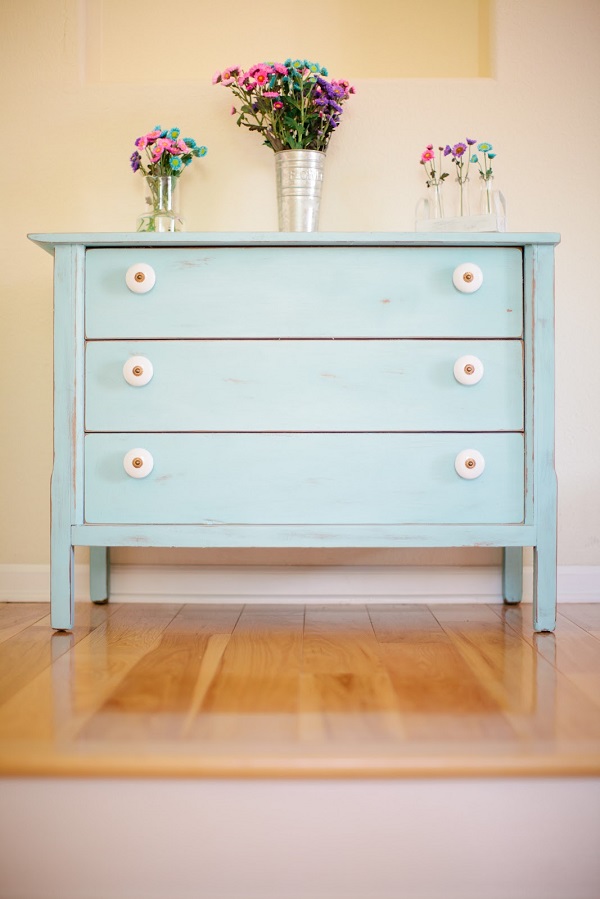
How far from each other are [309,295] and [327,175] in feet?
1.91

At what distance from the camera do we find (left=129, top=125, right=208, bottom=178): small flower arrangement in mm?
1776

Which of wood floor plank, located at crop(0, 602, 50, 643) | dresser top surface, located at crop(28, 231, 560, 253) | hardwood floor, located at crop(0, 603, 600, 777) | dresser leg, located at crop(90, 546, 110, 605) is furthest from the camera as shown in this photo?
dresser leg, located at crop(90, 546, 110, 605)

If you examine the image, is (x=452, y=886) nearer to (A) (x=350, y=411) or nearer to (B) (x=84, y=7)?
(A) (x=350, y=411)

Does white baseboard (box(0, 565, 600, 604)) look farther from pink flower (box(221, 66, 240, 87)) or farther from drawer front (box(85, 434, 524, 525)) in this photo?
pink flower (box(221, 66, 240, 87))

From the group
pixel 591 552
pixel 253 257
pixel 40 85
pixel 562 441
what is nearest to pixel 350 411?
pixel 253 257

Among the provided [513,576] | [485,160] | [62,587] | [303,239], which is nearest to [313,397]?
[303,239]

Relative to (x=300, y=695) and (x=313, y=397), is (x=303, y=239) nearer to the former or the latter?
(x=313, y=397)

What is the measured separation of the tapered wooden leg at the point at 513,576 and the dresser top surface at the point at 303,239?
0.78 m

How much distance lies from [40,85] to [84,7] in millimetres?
233

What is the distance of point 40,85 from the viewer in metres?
1.97

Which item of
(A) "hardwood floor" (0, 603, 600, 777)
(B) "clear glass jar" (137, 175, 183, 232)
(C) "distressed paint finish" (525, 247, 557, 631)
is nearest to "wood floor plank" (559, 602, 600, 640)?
(A) "hardwood floor" (0, 603, 600, 777)

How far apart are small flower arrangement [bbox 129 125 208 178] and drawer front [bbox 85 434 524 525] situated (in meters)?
0.69

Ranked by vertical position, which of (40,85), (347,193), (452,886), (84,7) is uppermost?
(84,7)

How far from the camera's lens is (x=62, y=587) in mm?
1576
